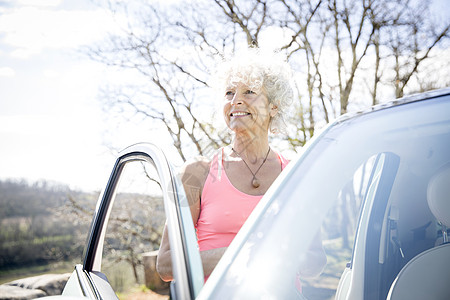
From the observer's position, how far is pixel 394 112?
40.6 inches

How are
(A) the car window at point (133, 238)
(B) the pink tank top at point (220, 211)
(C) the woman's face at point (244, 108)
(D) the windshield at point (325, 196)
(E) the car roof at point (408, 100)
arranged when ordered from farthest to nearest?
1. (A) the car window at point (133, 238)
2. (C) the woman's face at point (244, 108)
3. (B) the pink tank top at point (220, 211)
4. (E) the car roof at point (408, 100)
5. (D) the windshield at point (325, 196)

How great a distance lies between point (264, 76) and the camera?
199 cm

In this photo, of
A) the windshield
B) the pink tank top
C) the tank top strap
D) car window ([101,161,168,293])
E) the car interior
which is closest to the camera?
the windshield

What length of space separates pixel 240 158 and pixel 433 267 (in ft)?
3.35

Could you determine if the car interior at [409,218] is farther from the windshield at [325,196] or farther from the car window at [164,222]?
the car window at [164,222]

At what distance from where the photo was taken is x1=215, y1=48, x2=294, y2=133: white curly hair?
193 centimetres

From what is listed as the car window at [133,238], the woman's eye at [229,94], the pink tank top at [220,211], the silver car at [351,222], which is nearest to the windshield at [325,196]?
the silver car at [351,222]

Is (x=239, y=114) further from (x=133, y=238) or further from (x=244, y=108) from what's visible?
(x=133, y=238)

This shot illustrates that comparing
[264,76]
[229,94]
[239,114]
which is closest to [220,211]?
[239,114]

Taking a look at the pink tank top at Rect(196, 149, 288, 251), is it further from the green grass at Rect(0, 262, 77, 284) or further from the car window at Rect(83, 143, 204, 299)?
the green grass at Rect(0, 262, 77, 284)

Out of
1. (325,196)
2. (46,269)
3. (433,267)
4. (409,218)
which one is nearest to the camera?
(325,196)

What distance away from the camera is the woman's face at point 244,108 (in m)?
1.90

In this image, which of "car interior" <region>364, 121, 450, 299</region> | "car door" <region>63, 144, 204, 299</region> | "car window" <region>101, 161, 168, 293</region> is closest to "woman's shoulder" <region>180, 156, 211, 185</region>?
"car door" <region>63, 144, 204, 299</region>

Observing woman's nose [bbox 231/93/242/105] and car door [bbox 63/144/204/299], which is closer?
car door [bbox 63/144/204/299]
